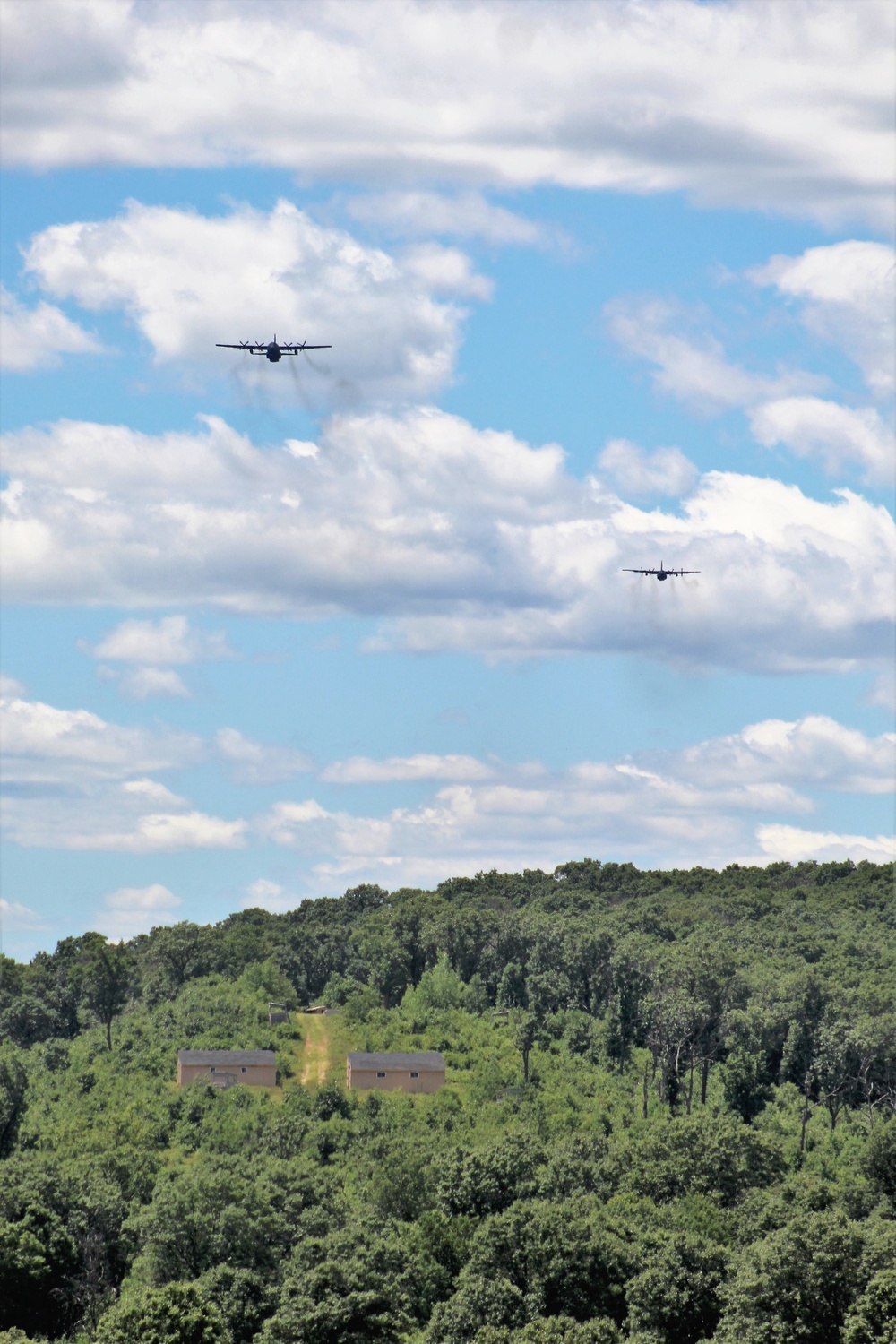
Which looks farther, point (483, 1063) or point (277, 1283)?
point (483, 1063)

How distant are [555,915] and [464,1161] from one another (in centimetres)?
9690

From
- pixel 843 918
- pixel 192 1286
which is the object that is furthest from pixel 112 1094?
pixel 843 918

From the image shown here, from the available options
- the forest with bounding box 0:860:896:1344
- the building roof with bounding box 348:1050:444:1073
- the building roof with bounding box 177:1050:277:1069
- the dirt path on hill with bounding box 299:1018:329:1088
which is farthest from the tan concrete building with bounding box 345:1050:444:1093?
the building roof with bounding box 177:1050:277:1069

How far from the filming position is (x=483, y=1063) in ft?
444

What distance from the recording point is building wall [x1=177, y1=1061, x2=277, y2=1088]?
132 meters

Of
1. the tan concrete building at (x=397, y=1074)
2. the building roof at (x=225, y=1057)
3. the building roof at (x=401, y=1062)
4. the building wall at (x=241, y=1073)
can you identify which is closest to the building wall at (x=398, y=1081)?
the tan concrete building at (x=397, y=1074)

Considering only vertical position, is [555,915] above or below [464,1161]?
above

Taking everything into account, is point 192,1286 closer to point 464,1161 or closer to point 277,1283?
point 277,1283

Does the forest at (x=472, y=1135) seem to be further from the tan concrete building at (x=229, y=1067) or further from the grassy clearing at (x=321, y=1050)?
the tan concrete building at (x=229, y=1067)

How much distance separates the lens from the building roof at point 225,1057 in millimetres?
132375

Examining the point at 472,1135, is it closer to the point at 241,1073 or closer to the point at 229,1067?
the point at 241,1073

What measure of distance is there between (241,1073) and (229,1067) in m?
1.03

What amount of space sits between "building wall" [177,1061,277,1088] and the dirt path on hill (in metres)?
2.84

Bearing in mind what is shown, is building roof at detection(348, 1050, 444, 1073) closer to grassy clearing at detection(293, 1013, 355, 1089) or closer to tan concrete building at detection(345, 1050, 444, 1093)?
tan concrete building at detection(345, 1050, 444, 1093)
